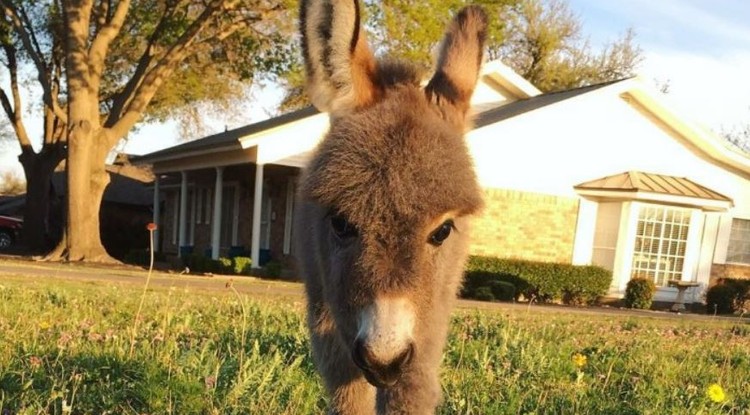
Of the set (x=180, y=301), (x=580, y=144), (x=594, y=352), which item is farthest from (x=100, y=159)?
(x=594, y=352)

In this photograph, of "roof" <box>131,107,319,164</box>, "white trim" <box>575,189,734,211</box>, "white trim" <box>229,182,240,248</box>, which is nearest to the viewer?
"white trim" <box>575,189,734,211</box>

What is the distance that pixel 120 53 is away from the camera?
27797 mm

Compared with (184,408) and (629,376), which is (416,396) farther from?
(629,376)

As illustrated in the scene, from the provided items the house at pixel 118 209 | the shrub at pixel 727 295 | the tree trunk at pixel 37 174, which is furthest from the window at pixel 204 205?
the shrub at pixel 727 295

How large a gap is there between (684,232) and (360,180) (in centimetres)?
2118

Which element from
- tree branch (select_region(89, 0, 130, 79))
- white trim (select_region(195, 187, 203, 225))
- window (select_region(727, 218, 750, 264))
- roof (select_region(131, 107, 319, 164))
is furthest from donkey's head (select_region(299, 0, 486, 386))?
white trim (select_region(195, 187, 203, 225))

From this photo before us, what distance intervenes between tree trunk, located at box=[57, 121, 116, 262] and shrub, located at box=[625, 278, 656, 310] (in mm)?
15428

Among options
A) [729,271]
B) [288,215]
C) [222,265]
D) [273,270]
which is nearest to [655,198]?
[729,271]

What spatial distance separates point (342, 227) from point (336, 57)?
2.36 ft

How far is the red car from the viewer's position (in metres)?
37.2

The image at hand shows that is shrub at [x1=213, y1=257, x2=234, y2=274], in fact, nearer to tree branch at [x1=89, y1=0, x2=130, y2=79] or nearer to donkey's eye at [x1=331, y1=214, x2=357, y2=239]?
tree branch at [x1=89, y1=0, x2=130, y2=79]

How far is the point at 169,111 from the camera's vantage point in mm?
Answer: 33875

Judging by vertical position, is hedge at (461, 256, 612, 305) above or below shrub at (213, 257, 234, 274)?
above

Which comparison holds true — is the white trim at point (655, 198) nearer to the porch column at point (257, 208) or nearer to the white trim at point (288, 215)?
the white trim at point (288, 215)
